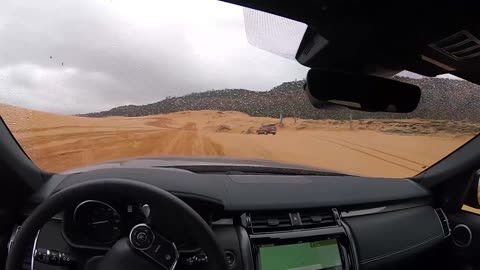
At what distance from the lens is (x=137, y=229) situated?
1864 mm

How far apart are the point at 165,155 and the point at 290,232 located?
1157mm

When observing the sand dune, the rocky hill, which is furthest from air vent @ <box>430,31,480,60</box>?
the sand dune

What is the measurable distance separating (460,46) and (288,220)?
131cm

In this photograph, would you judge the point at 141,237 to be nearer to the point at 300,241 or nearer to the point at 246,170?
the point at 300,241

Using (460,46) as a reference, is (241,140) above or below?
below

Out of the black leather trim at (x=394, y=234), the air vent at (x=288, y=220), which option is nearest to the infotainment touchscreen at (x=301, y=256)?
the air vent at (x=288, y=220)

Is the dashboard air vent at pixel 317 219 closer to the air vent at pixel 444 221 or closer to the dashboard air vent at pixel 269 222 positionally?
the dashboard air vent at pixel 269 222

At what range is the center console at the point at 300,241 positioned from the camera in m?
2.65

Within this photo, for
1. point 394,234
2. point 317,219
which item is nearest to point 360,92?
point 317,219

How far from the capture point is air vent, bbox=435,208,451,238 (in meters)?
3.67

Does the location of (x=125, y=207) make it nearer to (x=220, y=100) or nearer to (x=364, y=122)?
(x=220, y=100)

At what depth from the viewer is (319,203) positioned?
9.82 feet

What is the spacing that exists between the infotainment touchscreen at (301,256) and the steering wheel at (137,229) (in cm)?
84

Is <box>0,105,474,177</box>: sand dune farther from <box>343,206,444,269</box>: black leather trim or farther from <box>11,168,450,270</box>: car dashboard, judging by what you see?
<box>343,206,444,269</box>: black leather trim
